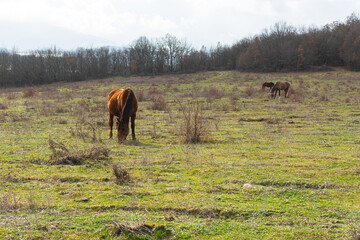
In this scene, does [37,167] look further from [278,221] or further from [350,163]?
[350,163]

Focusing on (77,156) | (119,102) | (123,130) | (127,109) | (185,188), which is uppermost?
(119,102)

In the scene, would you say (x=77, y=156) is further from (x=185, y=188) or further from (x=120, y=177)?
(x=185, y=188)

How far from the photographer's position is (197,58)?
271ft

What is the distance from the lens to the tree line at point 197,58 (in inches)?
2554

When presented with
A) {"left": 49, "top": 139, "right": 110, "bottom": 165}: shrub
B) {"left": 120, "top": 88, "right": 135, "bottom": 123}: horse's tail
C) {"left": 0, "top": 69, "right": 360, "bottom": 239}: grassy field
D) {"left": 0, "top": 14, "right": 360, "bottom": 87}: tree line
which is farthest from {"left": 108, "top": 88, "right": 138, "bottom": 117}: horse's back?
{"left": 0, "top": 14, "right": 360, "bottom": 87}: tree line

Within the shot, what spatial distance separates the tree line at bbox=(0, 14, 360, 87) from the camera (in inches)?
2554

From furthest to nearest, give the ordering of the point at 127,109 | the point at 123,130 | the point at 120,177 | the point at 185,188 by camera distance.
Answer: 1. the point at 127,109
2. the point at 123,130
3. the point at 120,177
4. the point at 185,188

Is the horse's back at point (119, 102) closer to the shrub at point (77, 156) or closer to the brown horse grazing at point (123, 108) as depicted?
the brown horse grazing at point (123, 108)

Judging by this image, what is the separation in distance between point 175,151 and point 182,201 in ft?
12.8

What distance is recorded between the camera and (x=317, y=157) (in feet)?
24.6

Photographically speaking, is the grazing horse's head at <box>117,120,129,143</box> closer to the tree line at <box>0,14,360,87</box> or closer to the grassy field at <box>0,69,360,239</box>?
the grassy field at <box>0,69,360,239</box>

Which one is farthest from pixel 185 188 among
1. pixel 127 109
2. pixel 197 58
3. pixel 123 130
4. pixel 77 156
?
pixel 197 58

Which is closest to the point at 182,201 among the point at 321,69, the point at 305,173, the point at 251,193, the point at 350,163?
the point at 251,193

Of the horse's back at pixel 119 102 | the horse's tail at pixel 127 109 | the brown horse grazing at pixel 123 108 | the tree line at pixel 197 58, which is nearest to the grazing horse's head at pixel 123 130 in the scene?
the brown horse grazing at pixel 123 108
